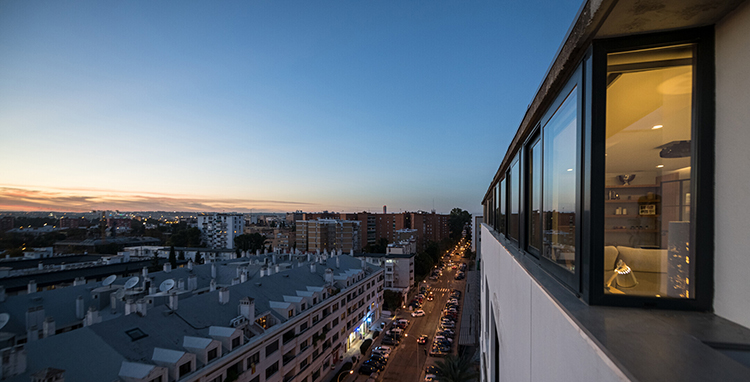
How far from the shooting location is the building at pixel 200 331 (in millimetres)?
10773

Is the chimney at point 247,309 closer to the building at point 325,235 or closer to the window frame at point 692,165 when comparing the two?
the window frame at point 692,165

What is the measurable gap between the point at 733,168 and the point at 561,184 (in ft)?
3.29

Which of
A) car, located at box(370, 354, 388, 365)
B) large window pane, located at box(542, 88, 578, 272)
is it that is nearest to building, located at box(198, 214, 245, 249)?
car, located at box(370, 354, 388, 365)

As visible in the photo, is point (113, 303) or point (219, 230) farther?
point (219, 230)

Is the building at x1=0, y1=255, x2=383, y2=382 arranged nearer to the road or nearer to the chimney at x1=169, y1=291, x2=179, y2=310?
the chimney at x1=169, y1=291, x2=179, y2=310

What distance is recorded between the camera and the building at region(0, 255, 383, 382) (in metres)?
10.8

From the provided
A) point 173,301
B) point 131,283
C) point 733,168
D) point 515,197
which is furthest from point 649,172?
point 131,283

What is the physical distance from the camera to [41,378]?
916cm

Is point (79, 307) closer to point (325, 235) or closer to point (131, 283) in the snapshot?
point (131, 283)

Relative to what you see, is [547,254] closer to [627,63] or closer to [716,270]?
[716,270]

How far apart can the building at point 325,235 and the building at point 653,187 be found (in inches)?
2171

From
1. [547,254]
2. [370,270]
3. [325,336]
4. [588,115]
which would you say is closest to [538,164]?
[547,254]

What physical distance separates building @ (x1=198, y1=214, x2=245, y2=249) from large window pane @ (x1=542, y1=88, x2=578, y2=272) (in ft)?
285

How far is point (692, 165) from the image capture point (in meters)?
1.66
